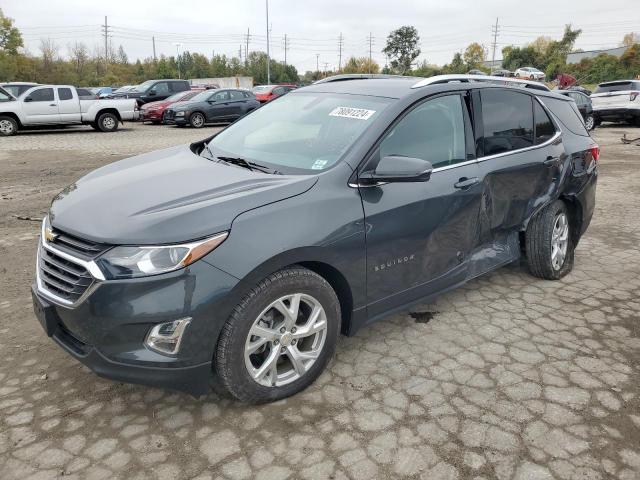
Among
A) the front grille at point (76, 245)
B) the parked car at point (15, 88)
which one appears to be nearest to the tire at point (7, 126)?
the parked car at point (15, 88)

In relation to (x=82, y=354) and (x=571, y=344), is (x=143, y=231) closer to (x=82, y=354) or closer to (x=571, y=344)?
(x=82, y=354)

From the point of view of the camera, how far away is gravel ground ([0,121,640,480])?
2363mm

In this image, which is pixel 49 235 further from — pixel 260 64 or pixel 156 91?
pixel 260 64

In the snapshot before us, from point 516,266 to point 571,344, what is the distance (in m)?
1.55

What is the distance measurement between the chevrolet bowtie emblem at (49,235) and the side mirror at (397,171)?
167 centimetres

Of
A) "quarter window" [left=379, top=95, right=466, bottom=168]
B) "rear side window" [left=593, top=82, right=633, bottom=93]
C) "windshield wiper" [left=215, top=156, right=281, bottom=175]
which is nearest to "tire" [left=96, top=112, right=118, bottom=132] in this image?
"windshield wiper" [left=215, top=156, right=281, bottom=175]

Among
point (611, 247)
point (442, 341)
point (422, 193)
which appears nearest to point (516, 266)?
point (611, 247)

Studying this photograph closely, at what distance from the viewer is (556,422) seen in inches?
104

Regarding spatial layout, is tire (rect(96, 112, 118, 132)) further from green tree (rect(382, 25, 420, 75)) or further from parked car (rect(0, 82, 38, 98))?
green tree (rect(382, 25, 420, 75))

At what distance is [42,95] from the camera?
642 inches

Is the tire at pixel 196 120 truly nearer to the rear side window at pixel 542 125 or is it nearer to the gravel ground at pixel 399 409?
the gravel ground at pixel 399 409

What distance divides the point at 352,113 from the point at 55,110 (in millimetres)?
16171

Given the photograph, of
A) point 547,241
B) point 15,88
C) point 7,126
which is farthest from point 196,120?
point 547,241

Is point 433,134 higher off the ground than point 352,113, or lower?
lower
